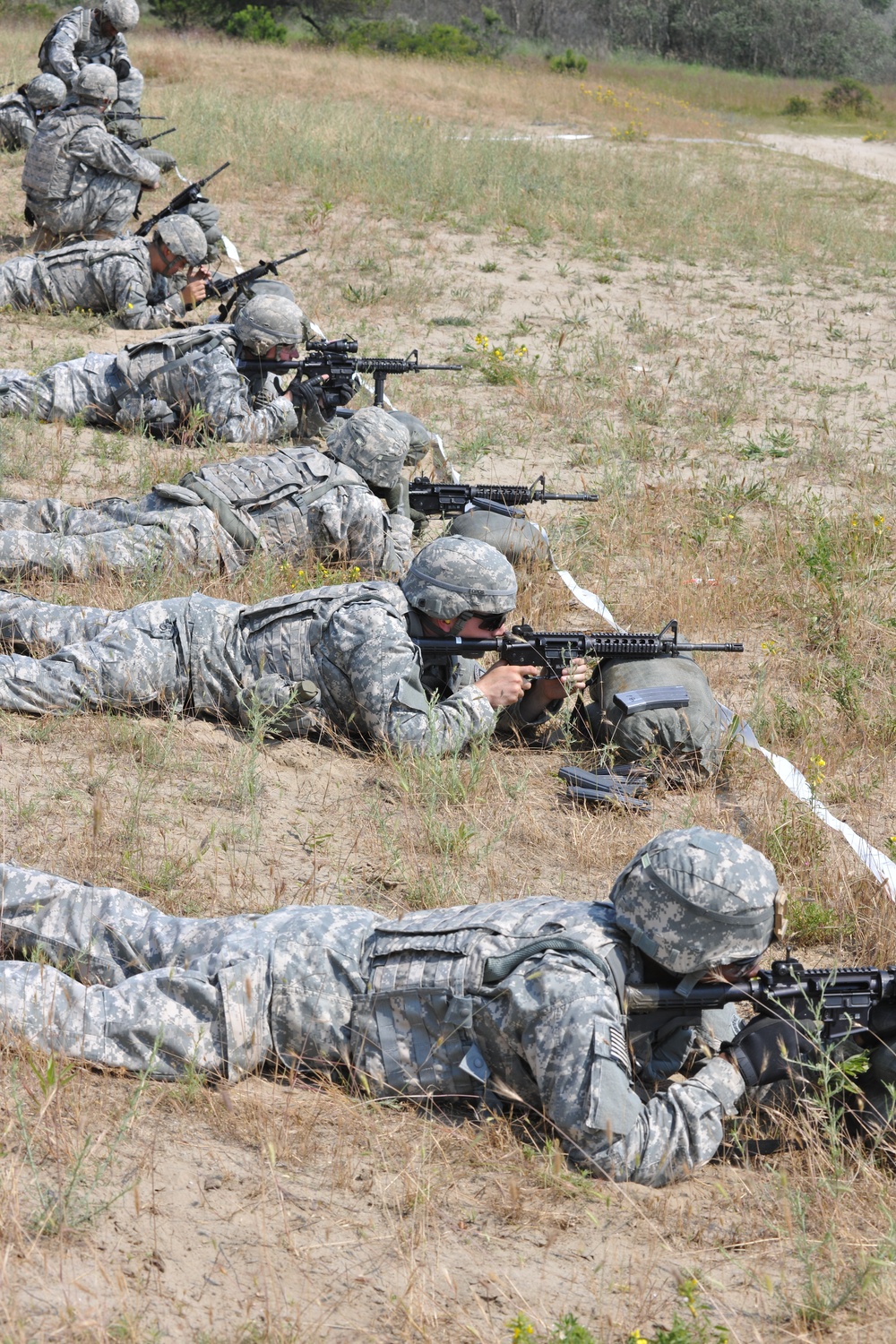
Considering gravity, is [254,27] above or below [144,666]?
above

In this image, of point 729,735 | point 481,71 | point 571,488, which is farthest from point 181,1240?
point 481,71

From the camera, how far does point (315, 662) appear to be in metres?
5.14

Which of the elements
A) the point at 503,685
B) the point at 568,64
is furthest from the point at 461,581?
the point at 568,64

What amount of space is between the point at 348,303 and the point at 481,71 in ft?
58.1

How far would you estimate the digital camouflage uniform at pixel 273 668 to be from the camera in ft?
16.4

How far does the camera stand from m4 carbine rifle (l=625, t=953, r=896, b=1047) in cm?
326

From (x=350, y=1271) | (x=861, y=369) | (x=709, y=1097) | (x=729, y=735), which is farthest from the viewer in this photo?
(x=861, y=369)

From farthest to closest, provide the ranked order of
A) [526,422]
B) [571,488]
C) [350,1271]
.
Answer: [526,422], [571,488], [350,1271]

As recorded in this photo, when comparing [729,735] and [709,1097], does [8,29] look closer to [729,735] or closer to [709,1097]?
[729,735]

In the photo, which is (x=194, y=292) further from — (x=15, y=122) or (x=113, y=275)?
(x=15, y=122)

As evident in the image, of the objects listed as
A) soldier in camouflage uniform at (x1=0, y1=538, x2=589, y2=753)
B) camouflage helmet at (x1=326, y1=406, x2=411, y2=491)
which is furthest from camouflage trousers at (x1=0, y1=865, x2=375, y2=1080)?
camouflage helmet at (x1=326, y1=406, x2=411, y2=491)

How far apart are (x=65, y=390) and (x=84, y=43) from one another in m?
→ 6.17

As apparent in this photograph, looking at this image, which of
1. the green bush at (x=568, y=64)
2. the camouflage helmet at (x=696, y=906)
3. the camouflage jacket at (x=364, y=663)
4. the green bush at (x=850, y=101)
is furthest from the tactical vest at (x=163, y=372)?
the green bush at (x=850, y=101)

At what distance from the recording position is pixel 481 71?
26.5m
